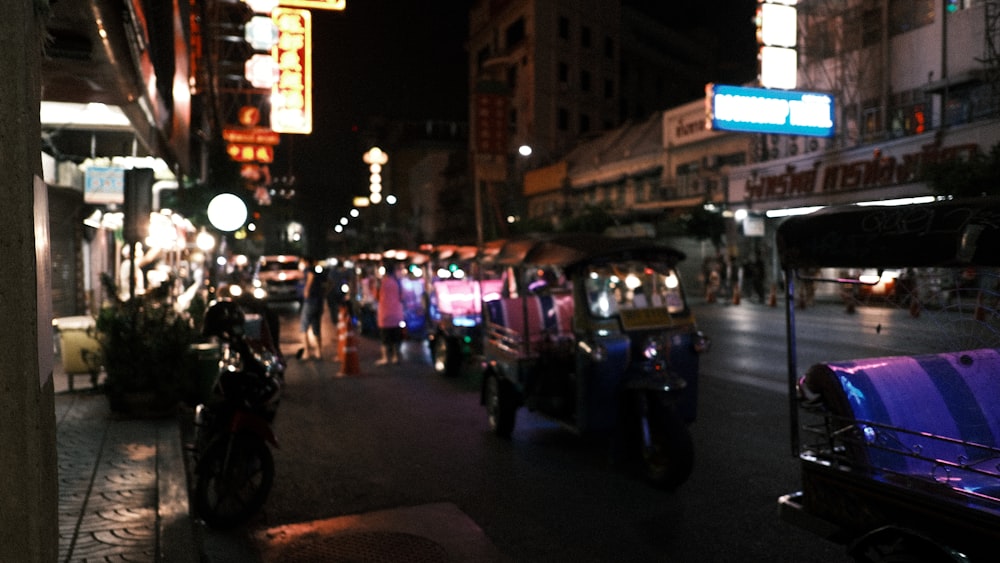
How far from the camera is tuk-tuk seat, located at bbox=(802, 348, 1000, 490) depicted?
4.05 m

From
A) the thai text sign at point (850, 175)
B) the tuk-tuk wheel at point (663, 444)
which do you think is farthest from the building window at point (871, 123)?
the tuk-tuk wheel at point (663, 444)

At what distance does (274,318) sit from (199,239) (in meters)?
12.2

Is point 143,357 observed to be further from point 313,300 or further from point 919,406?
point 919,406

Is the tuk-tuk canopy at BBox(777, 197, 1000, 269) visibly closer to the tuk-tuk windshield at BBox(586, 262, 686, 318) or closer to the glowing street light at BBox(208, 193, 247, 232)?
the tuk-tuk windshield at BBox(586, 262, 686, 318)

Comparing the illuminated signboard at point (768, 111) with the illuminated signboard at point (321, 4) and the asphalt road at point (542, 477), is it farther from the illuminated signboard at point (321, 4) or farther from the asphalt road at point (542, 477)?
the asphalt road at point (542, 477)

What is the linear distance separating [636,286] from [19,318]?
20.3 feet

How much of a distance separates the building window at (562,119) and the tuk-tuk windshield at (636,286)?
4852cm

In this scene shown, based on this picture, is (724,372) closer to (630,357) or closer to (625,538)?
(630,357)

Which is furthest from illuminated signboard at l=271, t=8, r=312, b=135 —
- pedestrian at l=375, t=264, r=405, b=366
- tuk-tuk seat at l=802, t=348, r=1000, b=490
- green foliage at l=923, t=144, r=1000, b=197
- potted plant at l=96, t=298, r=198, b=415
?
tuk-tuk seat at l=802, t=348, r=1000, b=490

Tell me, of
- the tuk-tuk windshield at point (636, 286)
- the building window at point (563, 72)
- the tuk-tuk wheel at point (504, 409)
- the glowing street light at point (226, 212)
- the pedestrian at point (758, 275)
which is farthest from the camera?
the building window at point (563, 72)

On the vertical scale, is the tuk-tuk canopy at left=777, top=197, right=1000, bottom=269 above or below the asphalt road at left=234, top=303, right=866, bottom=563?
above

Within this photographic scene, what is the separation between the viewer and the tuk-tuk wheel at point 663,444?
621 centimetres

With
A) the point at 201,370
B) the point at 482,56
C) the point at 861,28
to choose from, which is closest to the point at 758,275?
the point at 861,28

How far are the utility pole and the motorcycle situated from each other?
11.3 feet
